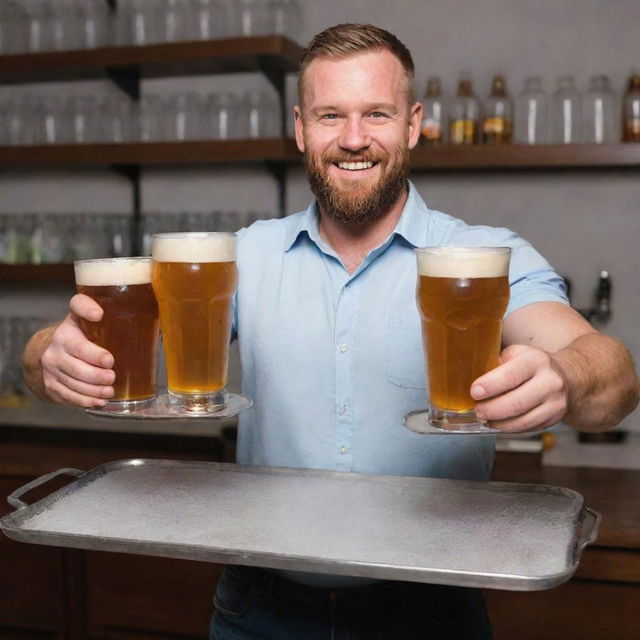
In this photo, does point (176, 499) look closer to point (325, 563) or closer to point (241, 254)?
point (325, 563)

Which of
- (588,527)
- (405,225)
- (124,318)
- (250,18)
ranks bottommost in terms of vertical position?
(588,527)

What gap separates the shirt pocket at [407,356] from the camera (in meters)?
1.58

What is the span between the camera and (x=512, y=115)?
3137mm

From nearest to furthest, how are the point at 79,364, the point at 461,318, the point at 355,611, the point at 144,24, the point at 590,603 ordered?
the point at 461,318
the point at 79,364
the point at 355,611
the point at 590,603
the point at 144,24

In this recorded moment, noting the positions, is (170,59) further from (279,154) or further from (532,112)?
(532,112)

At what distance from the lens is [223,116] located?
3.28 meters

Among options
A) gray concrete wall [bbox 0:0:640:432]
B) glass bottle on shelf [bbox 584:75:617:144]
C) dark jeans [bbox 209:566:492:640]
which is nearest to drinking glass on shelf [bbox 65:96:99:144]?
gray concrete wall [bbox 0:0:640:432]

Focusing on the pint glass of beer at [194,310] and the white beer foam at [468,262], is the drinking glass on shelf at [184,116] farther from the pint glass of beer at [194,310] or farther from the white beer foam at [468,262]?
the white beer foam at [468,262]

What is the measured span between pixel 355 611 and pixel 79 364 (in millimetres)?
616

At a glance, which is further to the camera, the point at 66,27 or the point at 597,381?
the point at 66,27

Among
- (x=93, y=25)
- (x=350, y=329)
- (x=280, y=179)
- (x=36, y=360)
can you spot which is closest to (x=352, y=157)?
(x=350, y=329)

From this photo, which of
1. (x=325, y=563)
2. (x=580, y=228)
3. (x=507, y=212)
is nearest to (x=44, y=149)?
(x=507, y=212)

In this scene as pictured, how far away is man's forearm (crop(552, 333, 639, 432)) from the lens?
1.14 metres

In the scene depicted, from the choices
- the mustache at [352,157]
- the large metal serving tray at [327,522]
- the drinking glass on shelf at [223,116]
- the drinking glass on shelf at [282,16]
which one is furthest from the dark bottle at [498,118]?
the large metal serving tray at [327,522]
